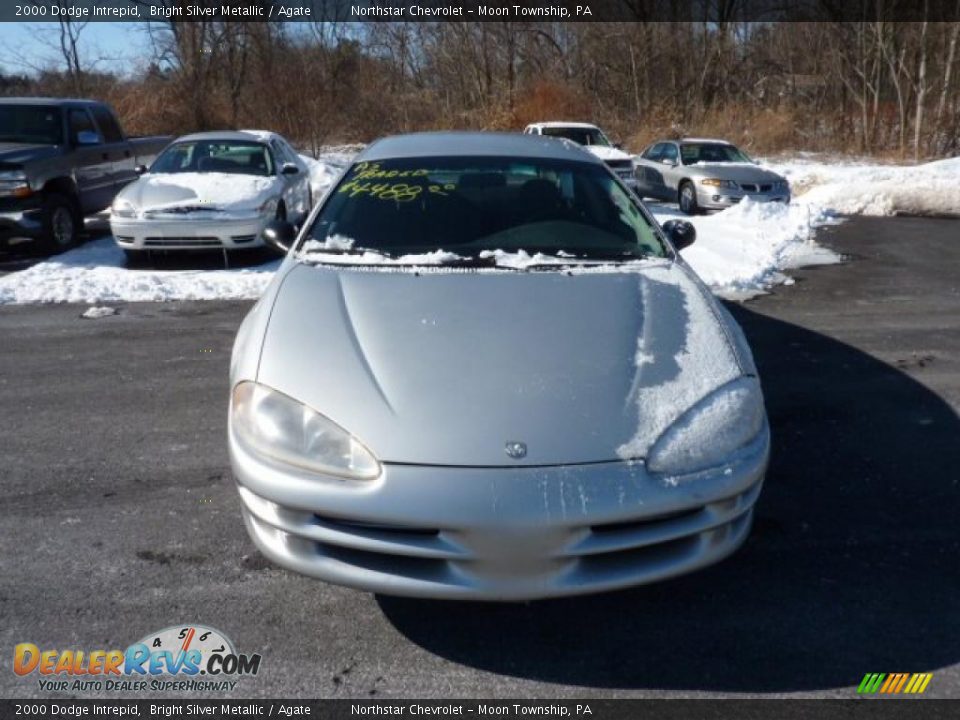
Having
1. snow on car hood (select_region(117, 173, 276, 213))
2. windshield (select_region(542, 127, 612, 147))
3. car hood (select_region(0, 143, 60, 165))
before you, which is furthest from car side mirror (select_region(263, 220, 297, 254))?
windshield (select_region(542, 127, 612, 147))

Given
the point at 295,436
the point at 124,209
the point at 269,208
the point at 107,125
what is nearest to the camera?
the point at 295,436

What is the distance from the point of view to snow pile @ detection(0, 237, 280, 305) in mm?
7867

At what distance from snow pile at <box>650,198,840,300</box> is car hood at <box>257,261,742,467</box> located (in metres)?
4.91

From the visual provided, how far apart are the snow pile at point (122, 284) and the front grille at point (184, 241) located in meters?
0.29

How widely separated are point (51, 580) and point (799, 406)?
3993mm

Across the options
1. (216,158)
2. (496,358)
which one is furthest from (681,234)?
(216,158)

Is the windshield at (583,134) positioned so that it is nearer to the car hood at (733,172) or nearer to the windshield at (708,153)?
the windshield at (708,153)

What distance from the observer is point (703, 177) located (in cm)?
1421

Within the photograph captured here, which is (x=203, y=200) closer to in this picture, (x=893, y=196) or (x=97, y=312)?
(x=97, y=312)

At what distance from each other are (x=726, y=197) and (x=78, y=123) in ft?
31.9

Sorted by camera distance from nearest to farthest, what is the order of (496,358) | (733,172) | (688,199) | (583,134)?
(496,358)
(733,172)
(688,199)
(583,134)

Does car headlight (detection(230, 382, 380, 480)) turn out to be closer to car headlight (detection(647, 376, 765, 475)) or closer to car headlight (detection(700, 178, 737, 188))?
car headlight (detection(647, 376, 765, 475))

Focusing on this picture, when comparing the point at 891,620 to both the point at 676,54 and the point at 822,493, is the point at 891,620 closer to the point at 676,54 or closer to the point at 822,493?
the point at 822,493

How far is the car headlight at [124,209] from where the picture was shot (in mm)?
9031
